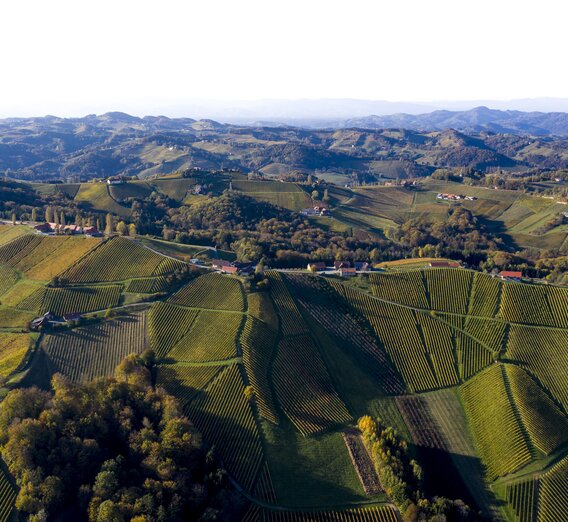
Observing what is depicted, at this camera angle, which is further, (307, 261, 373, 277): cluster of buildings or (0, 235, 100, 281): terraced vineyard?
(307, 261, 373, 277): cluster of buildings

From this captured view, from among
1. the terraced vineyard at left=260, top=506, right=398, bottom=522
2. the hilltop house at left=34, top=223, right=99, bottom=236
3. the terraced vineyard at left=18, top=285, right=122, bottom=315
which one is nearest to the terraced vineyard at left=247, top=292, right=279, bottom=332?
the terraced vineyard at left=18, top=285, right=122, bottom=315

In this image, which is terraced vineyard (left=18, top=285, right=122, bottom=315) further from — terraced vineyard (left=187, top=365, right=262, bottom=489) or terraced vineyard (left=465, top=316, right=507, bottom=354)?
terraced vineyard (left=465, top=316, right=507, bottom=354)

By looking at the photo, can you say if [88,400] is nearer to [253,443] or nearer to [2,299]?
[253,443]

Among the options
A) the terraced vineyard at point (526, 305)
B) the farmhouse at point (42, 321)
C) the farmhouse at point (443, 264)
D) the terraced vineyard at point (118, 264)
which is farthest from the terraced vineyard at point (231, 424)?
the farmhouse at point (443, 264)

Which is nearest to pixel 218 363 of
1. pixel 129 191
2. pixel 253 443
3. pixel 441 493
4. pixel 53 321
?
pixel 253 443

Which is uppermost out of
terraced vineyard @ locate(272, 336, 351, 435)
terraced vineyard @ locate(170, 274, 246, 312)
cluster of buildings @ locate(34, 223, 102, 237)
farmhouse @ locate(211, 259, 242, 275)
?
cluster of buildings @ locate(34, 223, 102, 237)

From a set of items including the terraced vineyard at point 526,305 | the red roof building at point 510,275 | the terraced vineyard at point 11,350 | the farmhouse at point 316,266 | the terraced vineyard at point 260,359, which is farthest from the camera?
the farmhouse at point 316,266

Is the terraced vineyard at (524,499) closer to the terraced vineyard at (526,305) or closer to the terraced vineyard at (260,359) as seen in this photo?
the terraced vineyard at (260,359)
